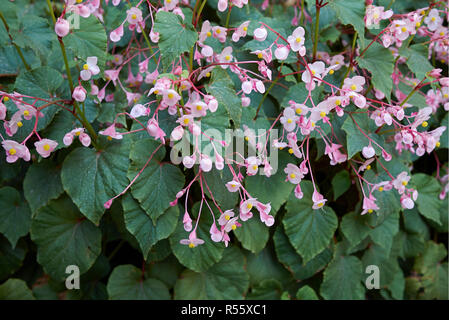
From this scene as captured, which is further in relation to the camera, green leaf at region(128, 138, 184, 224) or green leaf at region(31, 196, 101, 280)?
green leaf at region(31, 196, 101, 280)

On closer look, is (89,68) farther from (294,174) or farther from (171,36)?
(294,174)

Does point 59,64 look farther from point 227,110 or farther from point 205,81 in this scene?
point 227,110

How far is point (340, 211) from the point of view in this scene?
4.29 feet

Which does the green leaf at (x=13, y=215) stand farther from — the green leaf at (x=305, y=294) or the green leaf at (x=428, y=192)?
the green leaf at (x=428, y=192)

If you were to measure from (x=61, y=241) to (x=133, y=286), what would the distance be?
0.86 ft

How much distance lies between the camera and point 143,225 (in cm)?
97

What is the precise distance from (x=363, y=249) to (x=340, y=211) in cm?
Answer: 15

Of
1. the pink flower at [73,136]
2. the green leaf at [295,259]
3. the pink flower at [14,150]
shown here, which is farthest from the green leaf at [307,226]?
the pink flower at [14,150]

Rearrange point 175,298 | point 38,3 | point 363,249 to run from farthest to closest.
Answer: point 38,3
point 363,249
point 175,298

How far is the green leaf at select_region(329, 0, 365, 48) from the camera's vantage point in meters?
0.92

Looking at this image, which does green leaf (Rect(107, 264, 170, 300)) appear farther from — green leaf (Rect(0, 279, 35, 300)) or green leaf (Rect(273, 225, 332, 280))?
green leaf (Rect(273, 225, 332, 280))

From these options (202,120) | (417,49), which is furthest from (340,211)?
(202,120)

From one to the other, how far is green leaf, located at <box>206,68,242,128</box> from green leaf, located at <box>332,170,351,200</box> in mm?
434

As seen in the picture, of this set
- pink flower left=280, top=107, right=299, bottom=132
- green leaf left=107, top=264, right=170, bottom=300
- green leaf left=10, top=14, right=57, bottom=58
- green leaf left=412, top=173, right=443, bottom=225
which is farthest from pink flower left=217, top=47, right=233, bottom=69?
green leaf left=412, top=173, right=443, bottom=225
